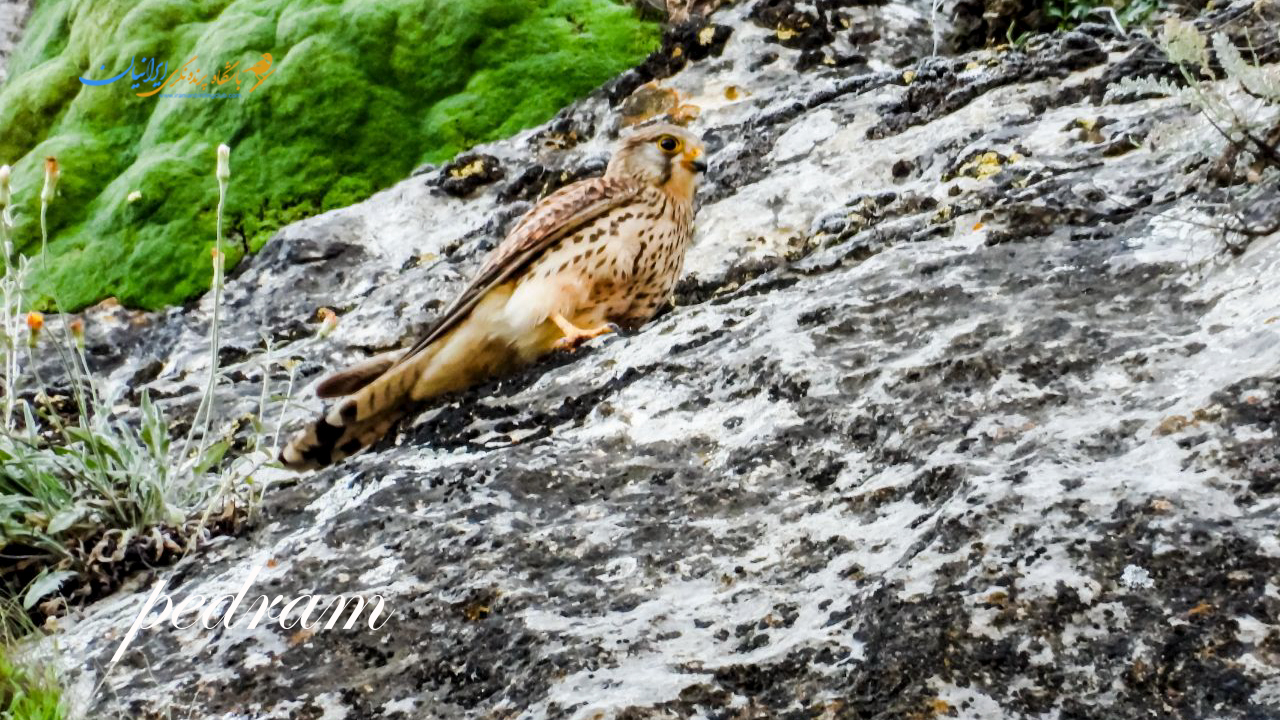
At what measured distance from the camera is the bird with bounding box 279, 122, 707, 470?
4.14 metres

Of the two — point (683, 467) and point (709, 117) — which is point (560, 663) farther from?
point (709, 117)

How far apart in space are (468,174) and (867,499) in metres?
4.47

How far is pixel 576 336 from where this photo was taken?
431 centimetres

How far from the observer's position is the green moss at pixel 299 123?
773cm

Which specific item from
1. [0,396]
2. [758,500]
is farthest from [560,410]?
[0,396]

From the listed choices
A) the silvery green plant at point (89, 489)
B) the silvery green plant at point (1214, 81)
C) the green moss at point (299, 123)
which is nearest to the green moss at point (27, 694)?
the silvery green plant at point (89, 489)

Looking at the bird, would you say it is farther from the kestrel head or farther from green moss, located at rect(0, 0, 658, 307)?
green moss, located at rect(0, 0, 658, 307)

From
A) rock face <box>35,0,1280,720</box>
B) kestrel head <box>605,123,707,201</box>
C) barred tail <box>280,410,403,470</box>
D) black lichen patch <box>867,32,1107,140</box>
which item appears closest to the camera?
rock face <box>35,0,1280,720</box>

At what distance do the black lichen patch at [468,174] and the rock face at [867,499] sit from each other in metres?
2.16

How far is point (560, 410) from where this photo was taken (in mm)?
3693

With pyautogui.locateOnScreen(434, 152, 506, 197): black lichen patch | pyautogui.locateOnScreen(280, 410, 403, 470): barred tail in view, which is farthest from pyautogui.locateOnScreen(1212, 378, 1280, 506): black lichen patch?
pyautogui.locateOnScreen(434, 152, 506, 197): black lichen patch

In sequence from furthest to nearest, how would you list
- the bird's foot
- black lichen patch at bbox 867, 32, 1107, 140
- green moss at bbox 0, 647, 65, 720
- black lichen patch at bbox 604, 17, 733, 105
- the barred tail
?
black lichen patch at bbox 604, 17, 733, 105
black lichen patch at bbox 867, 32, 1107, 140
the bird's foot
the barred tail
green moss at bbox 0, 647, 65, 720

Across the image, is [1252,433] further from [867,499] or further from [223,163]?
[223,163]

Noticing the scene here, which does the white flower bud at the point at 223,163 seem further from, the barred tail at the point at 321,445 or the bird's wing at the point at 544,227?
the bird's wing at the point at 544,227
